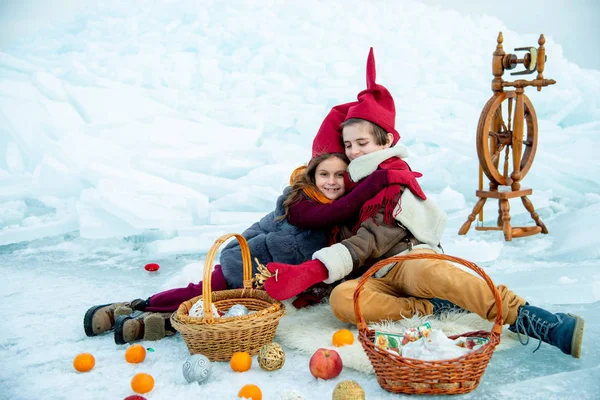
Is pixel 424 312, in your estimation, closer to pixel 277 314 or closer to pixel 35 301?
pixel 277 314

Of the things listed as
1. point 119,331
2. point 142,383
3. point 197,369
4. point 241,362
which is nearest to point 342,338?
point 241,362

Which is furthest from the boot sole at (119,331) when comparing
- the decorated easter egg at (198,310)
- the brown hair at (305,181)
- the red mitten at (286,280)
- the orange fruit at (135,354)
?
the brown hair at (305,181)

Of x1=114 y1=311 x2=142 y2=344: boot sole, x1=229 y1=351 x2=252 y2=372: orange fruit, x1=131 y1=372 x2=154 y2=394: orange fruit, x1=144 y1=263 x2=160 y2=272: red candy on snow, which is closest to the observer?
x1=131 y1=372 x2=154 y2=394: orange fruit

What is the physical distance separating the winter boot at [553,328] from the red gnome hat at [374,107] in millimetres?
727

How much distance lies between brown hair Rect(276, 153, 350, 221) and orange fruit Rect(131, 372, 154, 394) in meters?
0.72

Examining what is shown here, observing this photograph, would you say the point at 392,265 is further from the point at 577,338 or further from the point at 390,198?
the point at 577,338

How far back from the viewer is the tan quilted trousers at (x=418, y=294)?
4.85ft

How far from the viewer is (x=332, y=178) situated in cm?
188

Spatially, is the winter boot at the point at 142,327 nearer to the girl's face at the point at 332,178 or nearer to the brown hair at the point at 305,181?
the brown hair at the point at 305,181

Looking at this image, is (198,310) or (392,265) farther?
(392,265)

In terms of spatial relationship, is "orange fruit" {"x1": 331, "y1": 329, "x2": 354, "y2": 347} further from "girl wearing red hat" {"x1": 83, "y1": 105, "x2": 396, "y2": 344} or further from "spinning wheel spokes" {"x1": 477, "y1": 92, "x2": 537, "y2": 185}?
"spinning wheel spokes" {"x1": 477, "y1": 92, "x2": 537, "y2": 185}

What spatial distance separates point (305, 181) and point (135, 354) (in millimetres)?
770

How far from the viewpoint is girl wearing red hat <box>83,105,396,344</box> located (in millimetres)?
1733

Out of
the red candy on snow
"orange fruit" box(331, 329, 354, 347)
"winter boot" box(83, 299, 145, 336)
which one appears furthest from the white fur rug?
the red candy on snow
